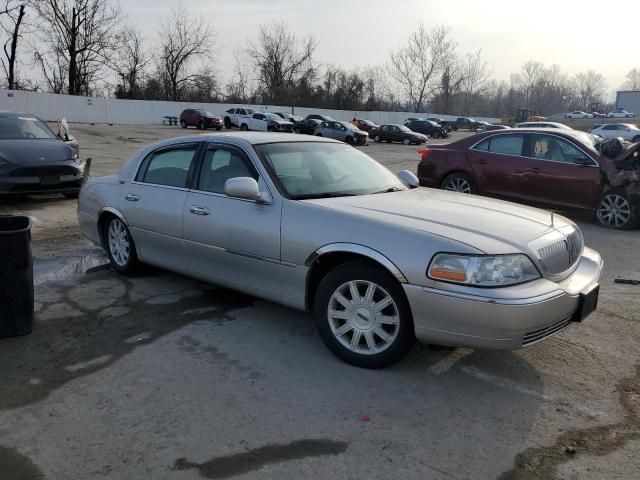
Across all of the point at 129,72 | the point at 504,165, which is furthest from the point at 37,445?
the point at 129,72

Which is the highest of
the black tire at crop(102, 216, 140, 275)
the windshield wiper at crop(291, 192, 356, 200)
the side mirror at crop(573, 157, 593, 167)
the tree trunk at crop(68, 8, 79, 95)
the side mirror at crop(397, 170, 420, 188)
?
the tree trunk at crop(68, 8, 79, 95)

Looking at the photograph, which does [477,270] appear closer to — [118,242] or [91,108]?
[118,242]

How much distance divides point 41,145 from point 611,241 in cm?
933

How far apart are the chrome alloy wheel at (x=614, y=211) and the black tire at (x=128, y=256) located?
6939 millimetres

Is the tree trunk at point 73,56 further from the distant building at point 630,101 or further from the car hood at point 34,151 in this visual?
the distant building at point 630,101

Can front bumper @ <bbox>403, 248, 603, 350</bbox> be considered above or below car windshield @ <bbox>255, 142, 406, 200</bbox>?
below

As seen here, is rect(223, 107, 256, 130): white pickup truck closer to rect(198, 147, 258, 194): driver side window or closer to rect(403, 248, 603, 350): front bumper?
rect(198, 147, 258, 194): driver side window

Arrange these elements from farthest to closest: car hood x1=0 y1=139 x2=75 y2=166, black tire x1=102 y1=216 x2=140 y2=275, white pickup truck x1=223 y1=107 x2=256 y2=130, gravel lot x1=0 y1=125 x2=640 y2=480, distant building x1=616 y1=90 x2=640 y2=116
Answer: distant building x1=616 y1=90 x2=640 y2=116 → white pickup truck x1=223 y1=107 x2=256 y2=130 → car hood x1=0 y1=139 x2=75 y2=166 → black tire x1=102 y1=216 x2=140 y2=275 → gravel lot x1=0 y1=125 x2=640 y2=480

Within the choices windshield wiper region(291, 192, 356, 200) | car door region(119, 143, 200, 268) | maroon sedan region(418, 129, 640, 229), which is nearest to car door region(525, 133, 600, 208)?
maroon sedan region(418, 129, 640, 229)

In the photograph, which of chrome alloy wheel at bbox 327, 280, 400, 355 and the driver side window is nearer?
chrome alloy wheel at bbox 327, 280, 400, 355

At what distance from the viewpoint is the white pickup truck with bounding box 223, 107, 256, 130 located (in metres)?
41.2

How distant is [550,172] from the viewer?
8.76m

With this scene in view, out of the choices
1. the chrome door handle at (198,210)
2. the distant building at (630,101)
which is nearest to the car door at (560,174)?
the chrome door handle at (198,210)

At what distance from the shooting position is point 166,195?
16.5 feet
